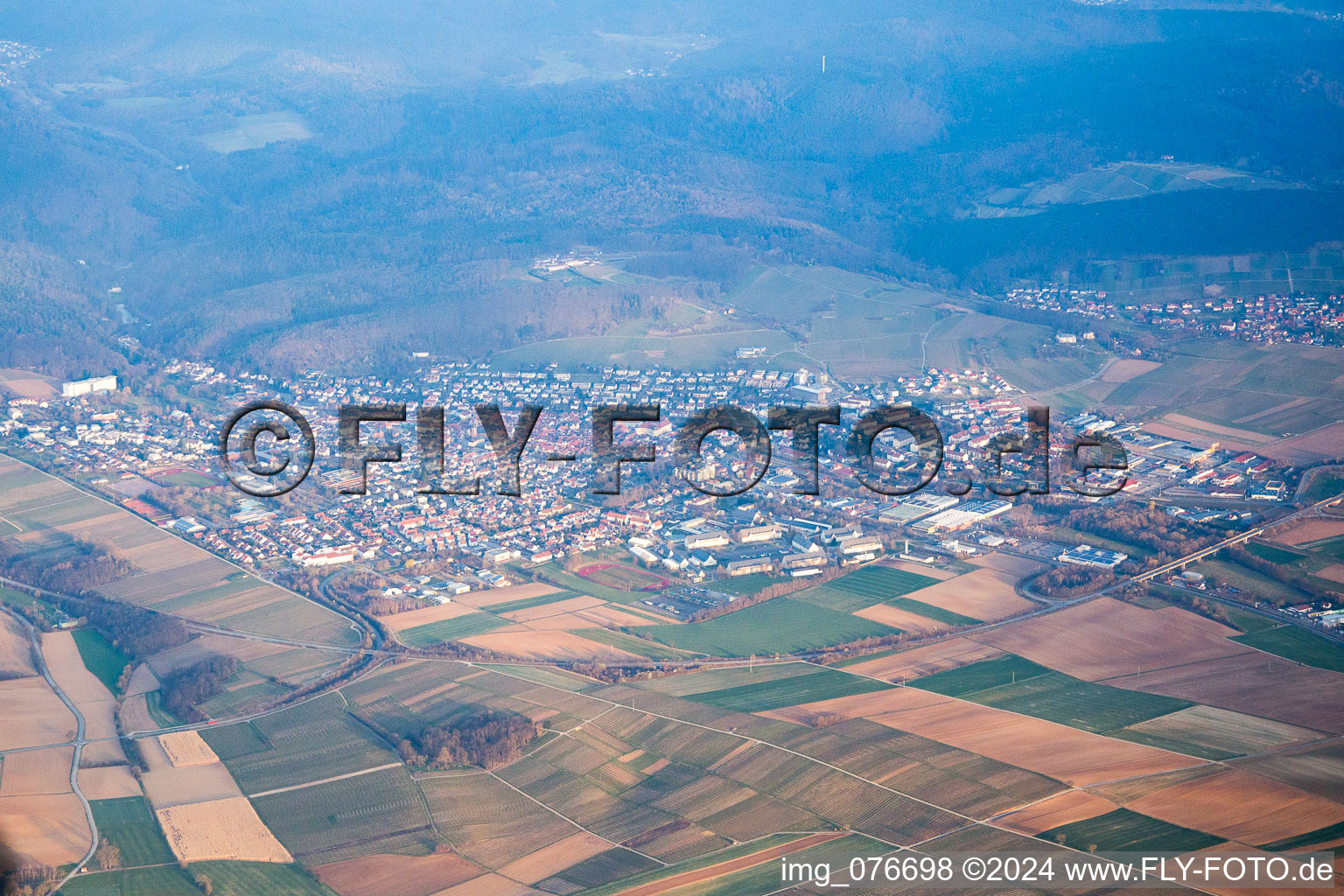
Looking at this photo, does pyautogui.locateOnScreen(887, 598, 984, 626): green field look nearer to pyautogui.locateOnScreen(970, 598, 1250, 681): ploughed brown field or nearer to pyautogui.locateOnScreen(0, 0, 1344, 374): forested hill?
pyautogui.locateOnScreen(970, 598, 1250, 681): ploughed brown field

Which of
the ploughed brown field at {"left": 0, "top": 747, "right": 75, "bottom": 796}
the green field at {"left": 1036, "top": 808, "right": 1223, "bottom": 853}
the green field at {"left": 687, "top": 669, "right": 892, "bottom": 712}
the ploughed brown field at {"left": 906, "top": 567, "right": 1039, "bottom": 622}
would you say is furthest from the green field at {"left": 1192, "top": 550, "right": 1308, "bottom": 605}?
the ploughed brown field at {"left": 0, "top": 747, "right": 75, "bottom": 796}

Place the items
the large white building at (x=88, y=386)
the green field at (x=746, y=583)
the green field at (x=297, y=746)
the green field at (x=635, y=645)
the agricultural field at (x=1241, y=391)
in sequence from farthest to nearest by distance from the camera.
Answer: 1. the large white building at (x=88, y=386)
2. the agricultural field at (x=1241, y=391)
3. the green field at (x=746, y=583)
4. the green field at (x=635, y=645)
5. the green field at (x=297, y=746)

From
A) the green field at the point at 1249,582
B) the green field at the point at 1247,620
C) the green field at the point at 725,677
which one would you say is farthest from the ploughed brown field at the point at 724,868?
the green field at the point at 1249,582

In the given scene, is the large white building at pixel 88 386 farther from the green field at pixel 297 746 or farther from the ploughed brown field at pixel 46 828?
the ploughed brown field at pixel 46 828

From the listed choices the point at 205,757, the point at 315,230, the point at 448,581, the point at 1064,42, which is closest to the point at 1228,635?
the point at 448,581

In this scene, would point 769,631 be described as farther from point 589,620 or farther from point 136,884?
point 136,884
